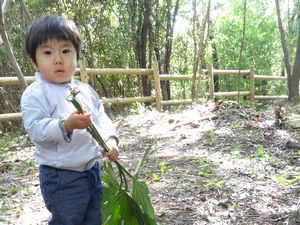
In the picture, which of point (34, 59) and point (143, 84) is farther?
point (143, 84)

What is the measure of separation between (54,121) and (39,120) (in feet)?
0.25

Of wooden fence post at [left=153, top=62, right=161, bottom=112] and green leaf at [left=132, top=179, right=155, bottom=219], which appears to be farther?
wooden fence post at [left=153, top=62, right=161, bottom=112]

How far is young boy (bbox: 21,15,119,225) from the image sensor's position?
1320 mm

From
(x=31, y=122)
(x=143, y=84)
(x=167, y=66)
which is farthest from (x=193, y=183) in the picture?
(x=167, y=66)

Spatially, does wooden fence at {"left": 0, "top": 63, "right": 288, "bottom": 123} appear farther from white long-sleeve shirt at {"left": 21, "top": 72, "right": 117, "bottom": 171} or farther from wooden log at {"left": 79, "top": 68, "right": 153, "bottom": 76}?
white long-sleeve shirt at {"left": 21, "top": 72, "right": 117, "bottom": 171}

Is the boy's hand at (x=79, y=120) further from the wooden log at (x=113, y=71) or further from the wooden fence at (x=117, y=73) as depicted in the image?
the wooden log at (x=113, y=71)

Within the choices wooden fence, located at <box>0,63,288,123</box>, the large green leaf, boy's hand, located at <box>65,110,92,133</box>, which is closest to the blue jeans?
the large green leaf

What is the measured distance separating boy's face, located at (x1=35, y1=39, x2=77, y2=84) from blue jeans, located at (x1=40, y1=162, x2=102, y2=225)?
1.12ft

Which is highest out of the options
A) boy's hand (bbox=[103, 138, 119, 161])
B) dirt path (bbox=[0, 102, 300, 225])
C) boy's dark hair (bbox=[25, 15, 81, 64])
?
boy's dark hair (bbox=[25, 15, 81, 64])

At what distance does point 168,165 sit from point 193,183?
48 centimetres

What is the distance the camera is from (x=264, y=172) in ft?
8.24

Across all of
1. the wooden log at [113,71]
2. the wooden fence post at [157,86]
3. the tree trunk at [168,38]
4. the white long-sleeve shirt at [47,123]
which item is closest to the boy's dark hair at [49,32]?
the white long-sleeve shirt at [47,123]

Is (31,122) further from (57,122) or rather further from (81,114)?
(81,114)

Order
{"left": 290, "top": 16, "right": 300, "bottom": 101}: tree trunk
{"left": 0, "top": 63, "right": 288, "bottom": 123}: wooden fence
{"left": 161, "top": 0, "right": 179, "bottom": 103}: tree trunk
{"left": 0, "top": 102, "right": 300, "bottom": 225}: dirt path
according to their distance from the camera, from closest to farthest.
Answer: {"left": 0, "top": 102, "right": 300, "bottom": 225}: dirt path → {"left": 0, "top": 63, "right": 288, "bottom": 123}: wooden fence → {"left": 290, "top": 16, "right": 300, "bottom": 101}: tree trunk → {"left": 161, "top": 0, "right": 179, "bottom": 103}: tree trunk
